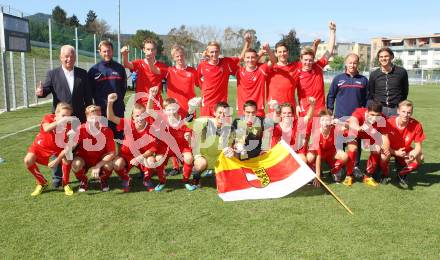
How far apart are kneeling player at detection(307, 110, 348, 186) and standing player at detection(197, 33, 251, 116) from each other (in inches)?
63.7

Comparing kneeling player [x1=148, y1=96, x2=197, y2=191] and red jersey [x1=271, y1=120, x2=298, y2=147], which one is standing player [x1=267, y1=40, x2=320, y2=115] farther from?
kneeling player [x1=148, y1=96, x2=197, y2=191]

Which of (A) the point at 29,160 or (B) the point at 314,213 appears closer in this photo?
(B) the point at 314,213

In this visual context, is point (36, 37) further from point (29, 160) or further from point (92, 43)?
point (29, 160)

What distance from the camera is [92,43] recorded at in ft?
79.1

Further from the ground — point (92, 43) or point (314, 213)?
point (92, 43)

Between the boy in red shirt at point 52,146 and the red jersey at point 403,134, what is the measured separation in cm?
432

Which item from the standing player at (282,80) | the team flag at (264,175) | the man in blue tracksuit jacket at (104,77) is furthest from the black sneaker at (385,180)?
the man in blue tracksuit jacket at (104,77)

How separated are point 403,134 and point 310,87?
57.2 inches

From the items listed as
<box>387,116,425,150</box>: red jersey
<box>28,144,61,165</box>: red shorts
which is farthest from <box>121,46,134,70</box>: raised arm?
<box>387,116,425,150</box>: red jersey

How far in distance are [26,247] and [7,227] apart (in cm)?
61

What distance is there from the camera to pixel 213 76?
6375mm

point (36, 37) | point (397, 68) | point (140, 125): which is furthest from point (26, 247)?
point (36, 37)

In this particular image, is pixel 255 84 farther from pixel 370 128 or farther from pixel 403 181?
pixel 403 181

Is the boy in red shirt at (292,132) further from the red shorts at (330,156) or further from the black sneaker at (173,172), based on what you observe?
the black sneaker at (173,172)
